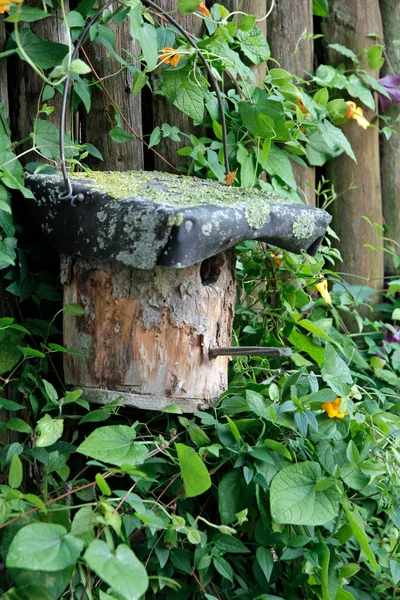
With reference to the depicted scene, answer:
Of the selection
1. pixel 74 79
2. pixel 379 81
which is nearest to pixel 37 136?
pixel 74 79

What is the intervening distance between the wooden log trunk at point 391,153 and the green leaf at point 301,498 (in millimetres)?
1283

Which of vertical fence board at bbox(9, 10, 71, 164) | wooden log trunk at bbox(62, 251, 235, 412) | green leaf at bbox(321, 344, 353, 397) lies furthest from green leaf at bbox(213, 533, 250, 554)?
vertical fence board at bbox(9, 10, 71, 164)

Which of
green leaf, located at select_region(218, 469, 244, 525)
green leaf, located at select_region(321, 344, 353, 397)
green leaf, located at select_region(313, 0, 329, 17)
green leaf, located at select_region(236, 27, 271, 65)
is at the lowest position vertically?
green leaf, located at select_region(218, 469, 244, 525)

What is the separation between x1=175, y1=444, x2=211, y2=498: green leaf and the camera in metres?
1.45

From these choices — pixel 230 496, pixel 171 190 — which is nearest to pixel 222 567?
pixel 230 496

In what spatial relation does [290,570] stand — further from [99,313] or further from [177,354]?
[99,313]

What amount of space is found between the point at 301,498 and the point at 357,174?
1343mm

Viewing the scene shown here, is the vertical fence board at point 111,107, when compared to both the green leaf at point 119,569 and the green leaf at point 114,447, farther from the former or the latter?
the green leaf at point 119,569

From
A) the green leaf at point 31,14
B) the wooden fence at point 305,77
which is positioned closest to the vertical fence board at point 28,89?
the wooden fence at point 305,77

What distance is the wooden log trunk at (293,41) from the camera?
7.57 feet

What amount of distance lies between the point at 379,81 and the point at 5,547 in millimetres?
1987

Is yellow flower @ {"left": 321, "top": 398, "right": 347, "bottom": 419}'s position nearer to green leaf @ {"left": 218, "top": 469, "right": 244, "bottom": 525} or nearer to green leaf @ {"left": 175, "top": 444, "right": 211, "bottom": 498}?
green leaf @ {"left": 218, "top": 469, "right": 244, "bottom": 525}

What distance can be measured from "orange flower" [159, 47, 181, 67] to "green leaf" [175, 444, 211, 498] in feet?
3.13

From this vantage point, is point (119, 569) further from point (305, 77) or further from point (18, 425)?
point (305, 77)
